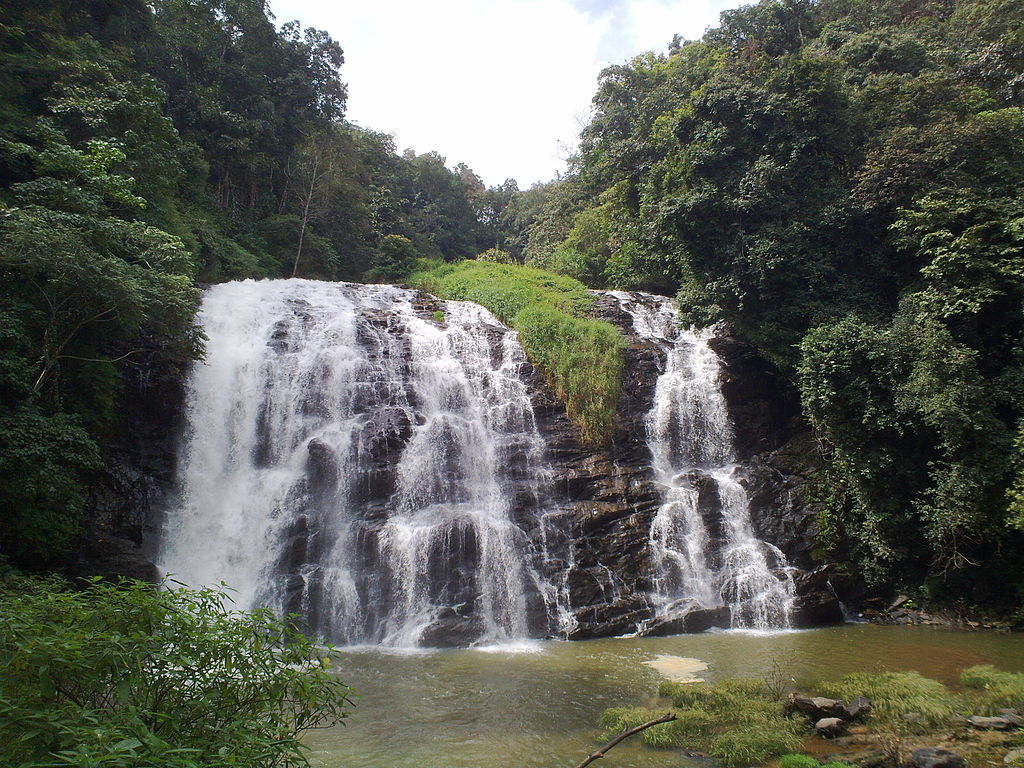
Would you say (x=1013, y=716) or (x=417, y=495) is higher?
(x=417, y=495)

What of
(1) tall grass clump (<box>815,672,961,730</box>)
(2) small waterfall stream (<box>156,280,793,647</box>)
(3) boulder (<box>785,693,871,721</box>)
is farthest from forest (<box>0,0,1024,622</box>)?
(3) boulder (<box>785,693,871,721</box>)

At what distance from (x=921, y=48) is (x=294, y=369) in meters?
23.4

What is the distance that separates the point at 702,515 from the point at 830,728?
25.0 feet

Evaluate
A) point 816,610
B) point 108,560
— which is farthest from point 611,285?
point 108,560

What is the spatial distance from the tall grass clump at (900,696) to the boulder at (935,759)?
1.00 metres

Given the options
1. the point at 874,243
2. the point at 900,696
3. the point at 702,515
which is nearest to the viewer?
the point at 900,696

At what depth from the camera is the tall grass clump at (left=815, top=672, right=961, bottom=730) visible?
676 cm

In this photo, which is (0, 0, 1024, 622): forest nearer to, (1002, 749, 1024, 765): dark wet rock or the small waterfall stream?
the small waterfall stream

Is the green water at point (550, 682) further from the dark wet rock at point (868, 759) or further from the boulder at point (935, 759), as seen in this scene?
the boulder at point (935, 759)

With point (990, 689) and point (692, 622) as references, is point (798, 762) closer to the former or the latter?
point (990, 689)

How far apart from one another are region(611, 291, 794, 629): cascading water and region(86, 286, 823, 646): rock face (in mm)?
273

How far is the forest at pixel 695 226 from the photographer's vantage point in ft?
37.8

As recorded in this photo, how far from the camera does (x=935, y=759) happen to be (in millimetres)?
5555

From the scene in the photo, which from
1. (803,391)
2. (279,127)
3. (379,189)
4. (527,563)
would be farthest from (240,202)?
(803,391)
